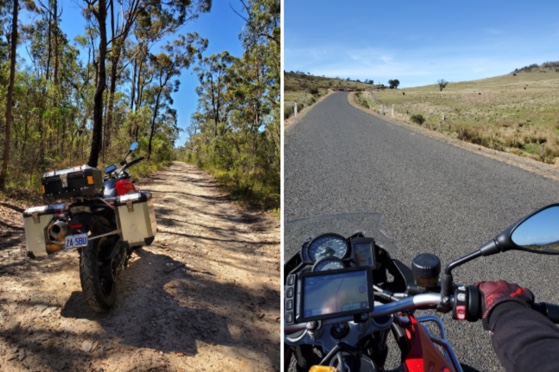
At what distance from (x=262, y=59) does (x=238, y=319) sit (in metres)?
10.2

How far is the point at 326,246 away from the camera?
4.73ft

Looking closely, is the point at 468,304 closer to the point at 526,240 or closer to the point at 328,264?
the point at 526,240

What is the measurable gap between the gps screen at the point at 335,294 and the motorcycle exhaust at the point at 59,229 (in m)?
2.69

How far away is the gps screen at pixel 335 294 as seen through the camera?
3.34 ft

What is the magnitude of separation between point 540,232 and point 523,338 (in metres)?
0.35

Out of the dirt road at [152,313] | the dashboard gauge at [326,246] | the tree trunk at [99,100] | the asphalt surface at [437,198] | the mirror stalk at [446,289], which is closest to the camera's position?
the mirror stalk at [446,289]

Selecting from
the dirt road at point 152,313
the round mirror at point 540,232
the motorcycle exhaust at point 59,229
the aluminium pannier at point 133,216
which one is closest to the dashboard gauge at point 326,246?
the round mirror at point 540,232

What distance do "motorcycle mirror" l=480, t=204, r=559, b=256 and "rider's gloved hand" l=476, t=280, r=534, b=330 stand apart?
0.27 feet

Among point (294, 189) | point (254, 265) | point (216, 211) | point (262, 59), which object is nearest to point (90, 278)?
point (254, 265)

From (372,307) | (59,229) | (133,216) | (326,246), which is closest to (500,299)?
(372,307)

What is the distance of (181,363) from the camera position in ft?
9.28

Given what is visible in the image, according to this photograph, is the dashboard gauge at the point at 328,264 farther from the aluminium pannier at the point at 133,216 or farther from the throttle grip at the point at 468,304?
the aluminium pannier at the point at 133,216

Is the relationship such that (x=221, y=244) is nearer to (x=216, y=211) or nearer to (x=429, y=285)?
(x=216, y=211)

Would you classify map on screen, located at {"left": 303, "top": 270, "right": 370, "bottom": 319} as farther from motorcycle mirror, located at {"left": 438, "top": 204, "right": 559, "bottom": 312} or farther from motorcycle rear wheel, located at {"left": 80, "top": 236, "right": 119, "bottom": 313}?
motorcycle rear wheel, located at {"left": 80, "top": 236, "right": 119, "bottom": 313}
